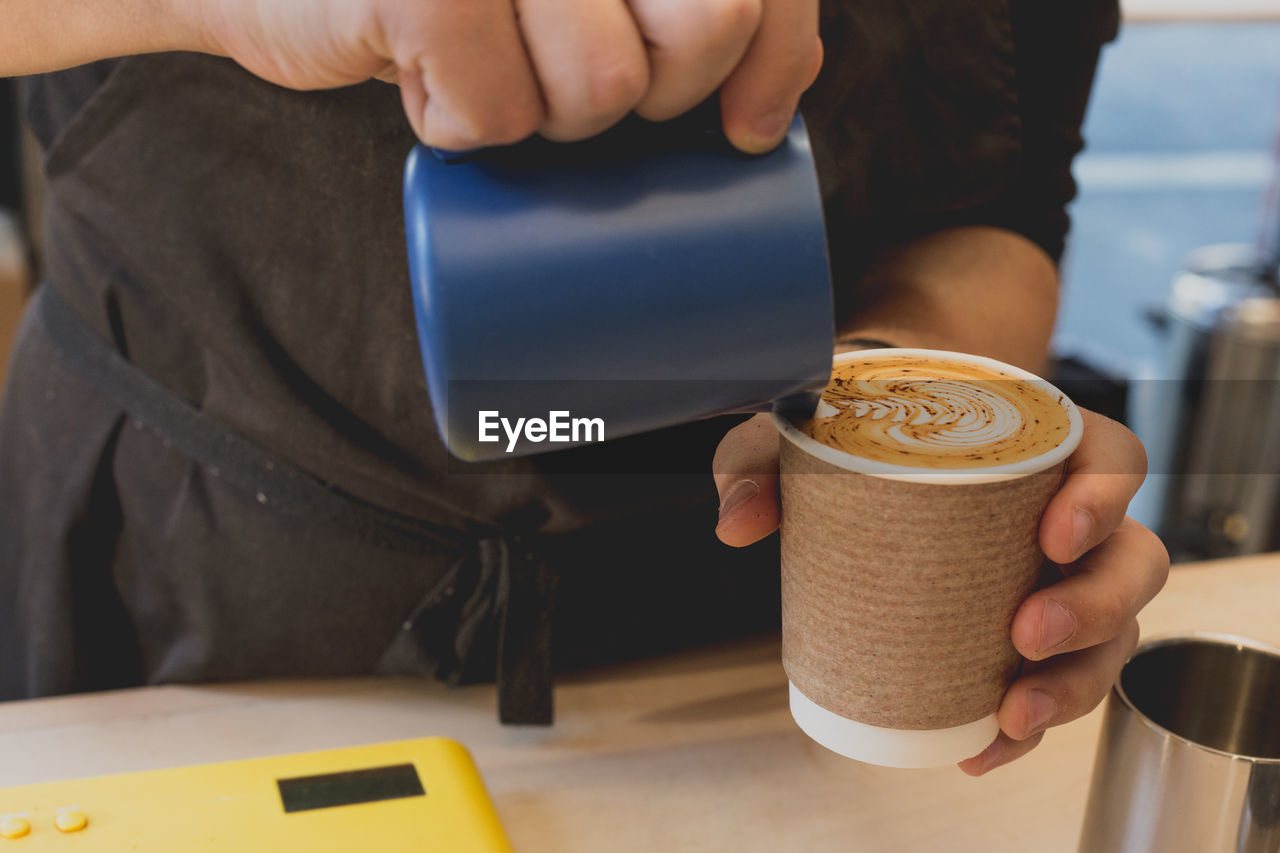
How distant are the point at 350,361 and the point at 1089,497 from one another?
495mm

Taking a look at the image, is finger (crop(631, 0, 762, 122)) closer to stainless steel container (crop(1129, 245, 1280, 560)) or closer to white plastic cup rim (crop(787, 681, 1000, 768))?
white plastic cup rim (crop(787, 681, 1000, 768))

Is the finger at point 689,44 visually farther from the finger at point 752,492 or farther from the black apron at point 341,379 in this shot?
the black apron at point 341,379

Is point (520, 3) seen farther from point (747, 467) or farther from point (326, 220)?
point (326, 220)

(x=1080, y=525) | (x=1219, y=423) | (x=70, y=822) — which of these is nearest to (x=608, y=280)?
(x=1080, y=525)

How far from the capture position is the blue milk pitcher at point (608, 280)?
40 cm

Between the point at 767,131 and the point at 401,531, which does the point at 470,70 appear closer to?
the point at 767,131

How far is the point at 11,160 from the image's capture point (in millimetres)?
2307

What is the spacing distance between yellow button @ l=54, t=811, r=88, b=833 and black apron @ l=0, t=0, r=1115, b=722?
0.63 ft

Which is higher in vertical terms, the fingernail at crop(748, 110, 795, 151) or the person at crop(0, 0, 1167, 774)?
the fingernail at crop(748, 110, 795, 151)

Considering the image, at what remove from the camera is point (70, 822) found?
23.9 inches

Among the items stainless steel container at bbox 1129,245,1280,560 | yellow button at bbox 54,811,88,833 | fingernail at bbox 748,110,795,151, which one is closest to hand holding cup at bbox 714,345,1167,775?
fingernail at bbox 748,110,795,151

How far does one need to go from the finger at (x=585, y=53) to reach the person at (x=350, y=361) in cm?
22

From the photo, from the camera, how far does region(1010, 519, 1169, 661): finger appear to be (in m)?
0.48

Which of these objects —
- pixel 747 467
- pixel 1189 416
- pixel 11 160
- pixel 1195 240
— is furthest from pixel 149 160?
pixel 1195 240
